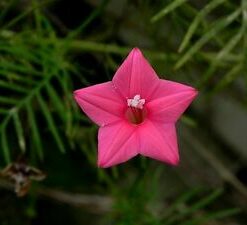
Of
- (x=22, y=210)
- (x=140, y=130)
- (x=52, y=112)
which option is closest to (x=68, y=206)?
(x=22, y=210)

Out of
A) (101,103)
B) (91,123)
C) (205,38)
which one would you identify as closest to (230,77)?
(205,38)

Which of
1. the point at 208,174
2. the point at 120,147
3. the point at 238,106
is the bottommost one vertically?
the point at 120,147

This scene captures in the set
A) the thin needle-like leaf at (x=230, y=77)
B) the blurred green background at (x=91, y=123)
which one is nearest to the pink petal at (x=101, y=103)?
the blurred green background at (x=91, y=123)

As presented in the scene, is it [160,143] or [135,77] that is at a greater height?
[135,77]

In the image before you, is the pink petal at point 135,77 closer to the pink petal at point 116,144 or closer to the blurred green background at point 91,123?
the pink petal at point 116,144

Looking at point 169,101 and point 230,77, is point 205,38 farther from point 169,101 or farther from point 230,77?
point 169,101

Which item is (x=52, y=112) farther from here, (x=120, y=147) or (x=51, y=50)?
(x=120, y=147)

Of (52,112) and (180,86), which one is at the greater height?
(52,112)
